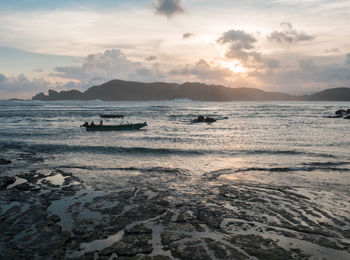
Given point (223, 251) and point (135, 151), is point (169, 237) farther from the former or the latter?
point (135, 151)

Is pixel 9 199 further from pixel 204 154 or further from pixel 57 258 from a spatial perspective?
pixel 204 154

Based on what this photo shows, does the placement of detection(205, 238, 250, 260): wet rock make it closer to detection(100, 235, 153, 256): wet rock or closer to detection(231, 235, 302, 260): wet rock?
detection(231, 235, 302, 260): wet rock

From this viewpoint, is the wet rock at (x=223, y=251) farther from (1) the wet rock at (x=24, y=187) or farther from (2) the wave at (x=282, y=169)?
(1) the wet rock at (x=24, y=187)

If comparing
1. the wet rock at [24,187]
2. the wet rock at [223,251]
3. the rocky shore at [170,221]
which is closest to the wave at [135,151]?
the rocky shore at [170,221]

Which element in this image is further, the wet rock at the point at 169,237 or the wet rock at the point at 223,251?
the wet rock at the point at 169,237

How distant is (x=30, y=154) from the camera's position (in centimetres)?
2441

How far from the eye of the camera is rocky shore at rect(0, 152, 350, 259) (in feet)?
27.0

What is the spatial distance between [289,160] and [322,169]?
3.28 metres

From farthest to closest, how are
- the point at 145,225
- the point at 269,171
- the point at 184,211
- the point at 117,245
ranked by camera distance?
the point at 269,171
the point at 184,211
the point at 145,225
the point at 117,245

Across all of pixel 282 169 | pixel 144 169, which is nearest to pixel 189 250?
pixel 144 169

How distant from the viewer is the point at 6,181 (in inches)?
600

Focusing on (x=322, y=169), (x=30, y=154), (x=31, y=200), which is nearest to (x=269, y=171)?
(x=322, y=169)

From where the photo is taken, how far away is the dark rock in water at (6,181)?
1455 cm

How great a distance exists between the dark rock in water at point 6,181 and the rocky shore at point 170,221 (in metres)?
0.09
